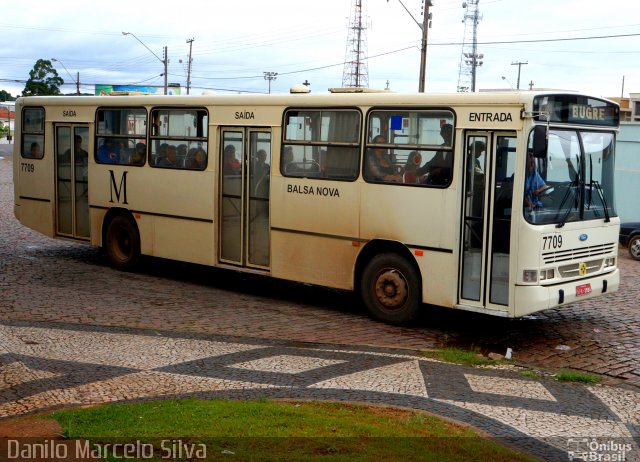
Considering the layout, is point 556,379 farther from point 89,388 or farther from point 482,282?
point 89,388

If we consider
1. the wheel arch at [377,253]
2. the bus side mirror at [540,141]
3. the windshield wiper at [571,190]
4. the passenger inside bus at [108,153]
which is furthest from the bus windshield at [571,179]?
the passenger inside bus at [108,153]

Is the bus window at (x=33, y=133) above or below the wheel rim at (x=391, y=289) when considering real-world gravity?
above

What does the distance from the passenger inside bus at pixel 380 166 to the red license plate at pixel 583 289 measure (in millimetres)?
2635

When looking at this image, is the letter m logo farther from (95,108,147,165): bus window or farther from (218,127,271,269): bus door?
(218,127,271,269): bus door

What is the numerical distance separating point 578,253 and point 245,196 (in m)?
5.07

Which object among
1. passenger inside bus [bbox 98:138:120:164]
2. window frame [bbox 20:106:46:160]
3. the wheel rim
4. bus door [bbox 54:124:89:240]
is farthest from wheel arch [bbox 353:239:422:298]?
window frame [bbox 20:106:46:160]

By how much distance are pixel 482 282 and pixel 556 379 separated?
183 centimetres

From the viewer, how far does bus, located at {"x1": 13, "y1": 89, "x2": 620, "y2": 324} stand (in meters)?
10.6

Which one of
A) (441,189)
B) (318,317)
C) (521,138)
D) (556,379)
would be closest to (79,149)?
(318,317)

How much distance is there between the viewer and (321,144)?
12.5 metres

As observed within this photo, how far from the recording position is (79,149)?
53.8ft

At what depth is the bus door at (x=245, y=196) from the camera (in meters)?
13.3

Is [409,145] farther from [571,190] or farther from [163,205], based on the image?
[163,205]

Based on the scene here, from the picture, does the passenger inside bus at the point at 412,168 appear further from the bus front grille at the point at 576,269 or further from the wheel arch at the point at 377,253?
the bus front grille at the point at 576,269
